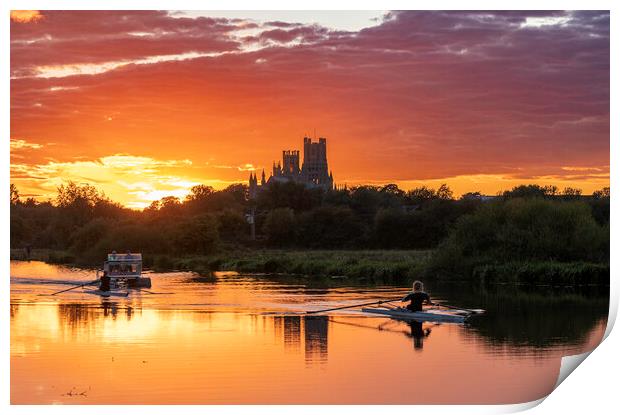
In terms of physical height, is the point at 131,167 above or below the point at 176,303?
above

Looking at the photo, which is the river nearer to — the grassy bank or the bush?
the bush

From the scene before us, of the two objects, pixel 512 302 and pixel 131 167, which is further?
pixel 131 167

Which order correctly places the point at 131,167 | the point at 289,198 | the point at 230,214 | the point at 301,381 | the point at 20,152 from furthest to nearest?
the point at 289,198 < the point at 230,214 < the point at 131,167 < the point at 20,152 < the point at 301,381

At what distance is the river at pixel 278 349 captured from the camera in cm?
1553

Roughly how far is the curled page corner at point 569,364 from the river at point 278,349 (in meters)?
0.18

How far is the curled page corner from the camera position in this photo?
17700 millimetres

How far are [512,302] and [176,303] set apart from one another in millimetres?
9555

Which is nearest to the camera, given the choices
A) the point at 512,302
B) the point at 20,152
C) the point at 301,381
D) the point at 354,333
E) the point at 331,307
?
the point at 301,381

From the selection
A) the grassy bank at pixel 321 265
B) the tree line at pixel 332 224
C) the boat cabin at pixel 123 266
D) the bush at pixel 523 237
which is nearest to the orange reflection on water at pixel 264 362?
the boat cabin at pixel 123 266

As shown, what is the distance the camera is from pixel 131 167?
147 feet

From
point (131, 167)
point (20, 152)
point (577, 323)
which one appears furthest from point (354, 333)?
point (131, 167)

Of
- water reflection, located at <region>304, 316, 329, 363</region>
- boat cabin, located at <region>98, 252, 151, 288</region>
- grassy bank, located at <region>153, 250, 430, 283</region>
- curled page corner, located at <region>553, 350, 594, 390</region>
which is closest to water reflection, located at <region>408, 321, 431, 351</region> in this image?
water reflection, located at <region>304, 316, 329, 363</region>

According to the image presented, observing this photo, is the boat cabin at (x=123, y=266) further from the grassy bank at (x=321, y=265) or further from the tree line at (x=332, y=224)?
the tree line at (x=332, y=224)
